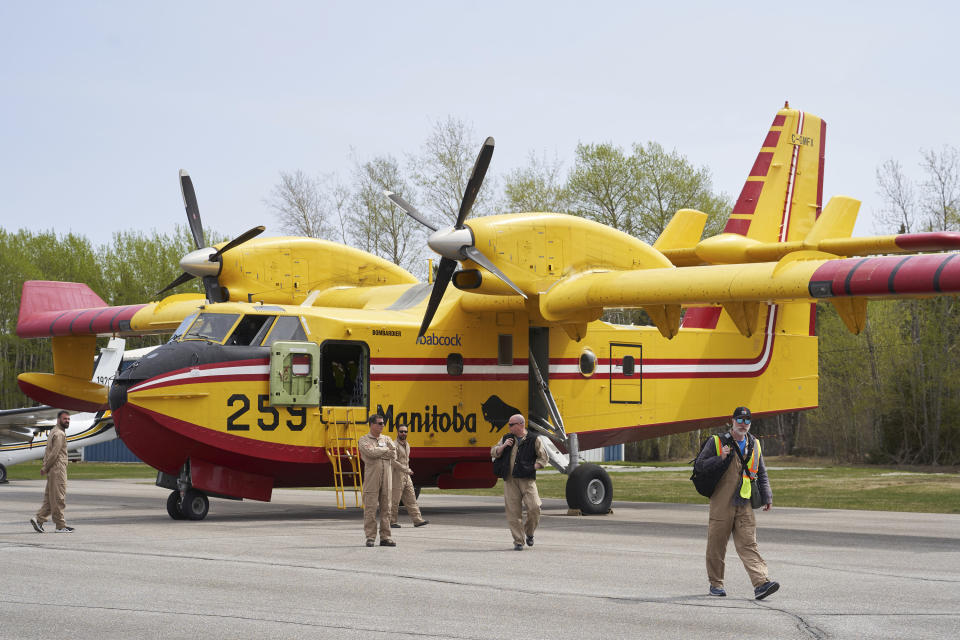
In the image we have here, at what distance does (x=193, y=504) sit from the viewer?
1728cm

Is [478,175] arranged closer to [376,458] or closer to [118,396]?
[376,458]

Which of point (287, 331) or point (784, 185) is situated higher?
point (784, 185)

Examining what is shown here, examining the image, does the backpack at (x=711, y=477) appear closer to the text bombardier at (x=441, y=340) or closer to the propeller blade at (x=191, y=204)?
the text bombardier at (x=441, y=340)

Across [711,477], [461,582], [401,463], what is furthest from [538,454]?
[711,477]

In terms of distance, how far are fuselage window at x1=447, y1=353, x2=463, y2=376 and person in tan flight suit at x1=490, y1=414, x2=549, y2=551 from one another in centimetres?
547

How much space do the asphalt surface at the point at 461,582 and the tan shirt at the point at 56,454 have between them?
0.99 metres

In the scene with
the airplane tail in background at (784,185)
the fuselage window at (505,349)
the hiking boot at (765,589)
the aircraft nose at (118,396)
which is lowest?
the hiking boot at (765,589)

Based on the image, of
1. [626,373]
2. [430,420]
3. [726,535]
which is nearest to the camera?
[726,535]

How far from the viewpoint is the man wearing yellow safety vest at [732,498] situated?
9445mm

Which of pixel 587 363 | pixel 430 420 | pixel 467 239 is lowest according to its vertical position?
pixel 430 420

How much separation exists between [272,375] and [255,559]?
5561 mm

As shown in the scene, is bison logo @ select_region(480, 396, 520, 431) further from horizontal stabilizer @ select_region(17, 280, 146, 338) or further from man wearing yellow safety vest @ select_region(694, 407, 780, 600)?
man wearing yellow safety vest @ select_region(694, 407, 780, 600)

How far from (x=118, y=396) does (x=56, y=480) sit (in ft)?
4.90

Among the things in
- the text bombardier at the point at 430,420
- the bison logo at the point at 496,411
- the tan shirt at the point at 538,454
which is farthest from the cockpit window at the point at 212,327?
the tan shirt at the point at 538,454
